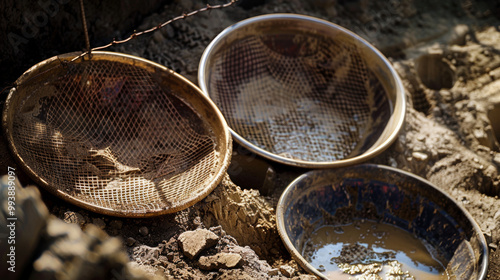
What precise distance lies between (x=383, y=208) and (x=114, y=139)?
1826mm

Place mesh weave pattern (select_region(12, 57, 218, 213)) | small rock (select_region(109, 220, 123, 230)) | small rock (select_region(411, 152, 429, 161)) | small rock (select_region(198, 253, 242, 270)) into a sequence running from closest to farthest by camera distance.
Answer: small rock (select_region(198, 253, 242, 270))
small rock (select_region(109, 220, 123, 230))
mesh weave pattern (select_region(12, 57, 218, 213))
small rock (select_region(411, 152, 429, 161))

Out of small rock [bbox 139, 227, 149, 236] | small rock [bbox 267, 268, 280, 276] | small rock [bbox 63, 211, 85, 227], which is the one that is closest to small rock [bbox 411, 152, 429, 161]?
small rock [bbox 267, 268, 280, 276]

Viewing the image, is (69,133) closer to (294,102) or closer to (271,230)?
(271,230)

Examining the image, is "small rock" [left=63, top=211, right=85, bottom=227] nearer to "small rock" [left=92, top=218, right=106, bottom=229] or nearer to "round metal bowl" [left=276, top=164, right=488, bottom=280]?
"small rock" [left=92, top=218, right=106, bottom=229]

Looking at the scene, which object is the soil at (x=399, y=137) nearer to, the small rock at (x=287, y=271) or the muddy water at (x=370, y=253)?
the small rock at (x=287, y=271)

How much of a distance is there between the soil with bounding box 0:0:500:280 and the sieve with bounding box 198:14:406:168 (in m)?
0.21

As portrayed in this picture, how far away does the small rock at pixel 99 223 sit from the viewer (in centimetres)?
258

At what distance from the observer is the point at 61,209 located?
2588mm

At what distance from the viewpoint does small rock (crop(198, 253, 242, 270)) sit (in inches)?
98.7

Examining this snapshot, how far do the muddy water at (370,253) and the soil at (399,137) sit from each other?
0.99 ft

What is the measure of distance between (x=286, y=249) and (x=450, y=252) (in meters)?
1.07

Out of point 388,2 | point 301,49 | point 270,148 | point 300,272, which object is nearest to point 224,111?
point 270,148

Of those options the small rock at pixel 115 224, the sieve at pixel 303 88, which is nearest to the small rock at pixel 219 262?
the small rock at pixel 115 224

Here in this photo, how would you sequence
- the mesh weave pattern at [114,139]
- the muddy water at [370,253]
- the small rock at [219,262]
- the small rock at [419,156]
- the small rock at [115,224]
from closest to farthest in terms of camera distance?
the small rock at [219,262] < the small rock at [115,224] < the mesh weave pattern at [114,139] < the muddy water at [370,253] < the small rock at [419,156]
